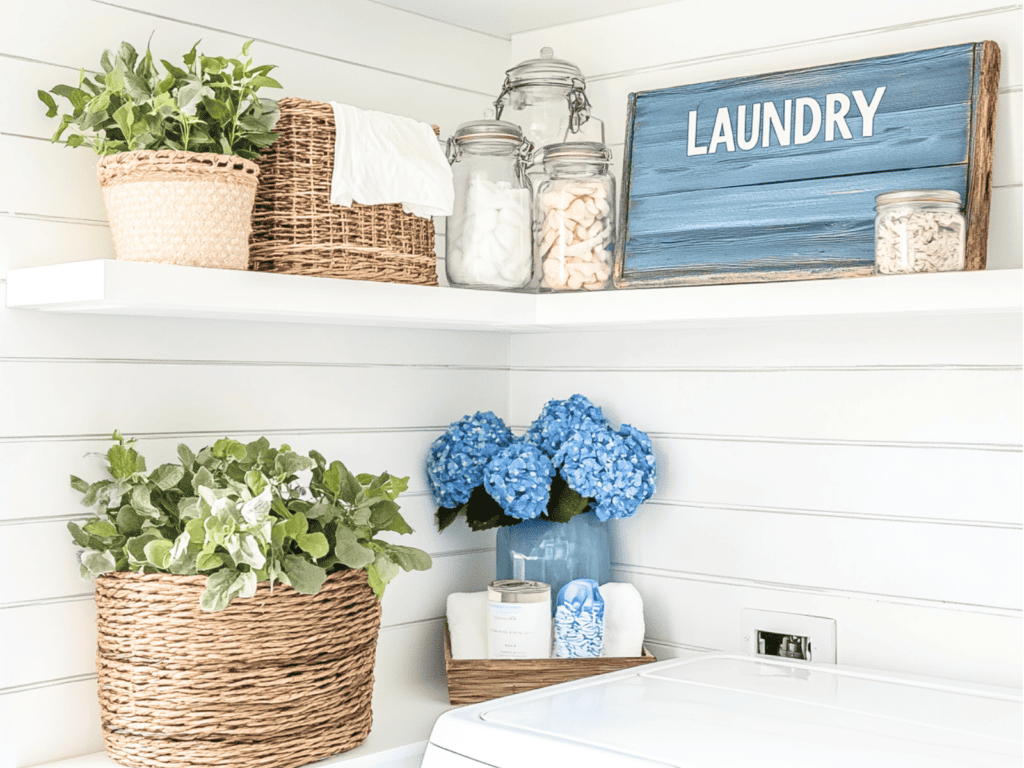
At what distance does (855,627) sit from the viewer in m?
1.56

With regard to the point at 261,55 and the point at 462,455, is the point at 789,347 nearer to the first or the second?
the point at 462,455

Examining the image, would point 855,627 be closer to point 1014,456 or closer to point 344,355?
point 1014,456

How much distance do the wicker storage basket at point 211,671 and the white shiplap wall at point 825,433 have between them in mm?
621

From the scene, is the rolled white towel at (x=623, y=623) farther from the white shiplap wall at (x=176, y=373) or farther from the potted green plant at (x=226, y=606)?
the potted green plant at (x=226, y=606)

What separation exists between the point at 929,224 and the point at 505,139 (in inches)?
A: 23.4

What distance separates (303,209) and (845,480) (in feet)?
2.67

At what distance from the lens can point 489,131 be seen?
1.60 m

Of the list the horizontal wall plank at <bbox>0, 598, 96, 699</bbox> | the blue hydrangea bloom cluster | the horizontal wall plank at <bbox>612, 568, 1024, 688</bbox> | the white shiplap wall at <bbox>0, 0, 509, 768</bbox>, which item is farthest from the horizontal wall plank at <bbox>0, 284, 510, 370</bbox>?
the horizontal wall plank at <bbox>612, 568, 1024, 688</bbox>

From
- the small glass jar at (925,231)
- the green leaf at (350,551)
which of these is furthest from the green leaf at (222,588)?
the small glass jar at (925,231)

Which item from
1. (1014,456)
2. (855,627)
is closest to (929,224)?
(1014,456)

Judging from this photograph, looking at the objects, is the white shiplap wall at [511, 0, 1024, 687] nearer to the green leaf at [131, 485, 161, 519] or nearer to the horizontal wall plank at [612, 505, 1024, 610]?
the horizontal wall plank at [612, 505, 1024, 610]

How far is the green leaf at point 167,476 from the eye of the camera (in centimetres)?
131

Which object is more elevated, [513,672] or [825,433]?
[825,433]

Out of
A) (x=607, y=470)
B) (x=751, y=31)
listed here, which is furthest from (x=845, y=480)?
(x=751, y=31)
